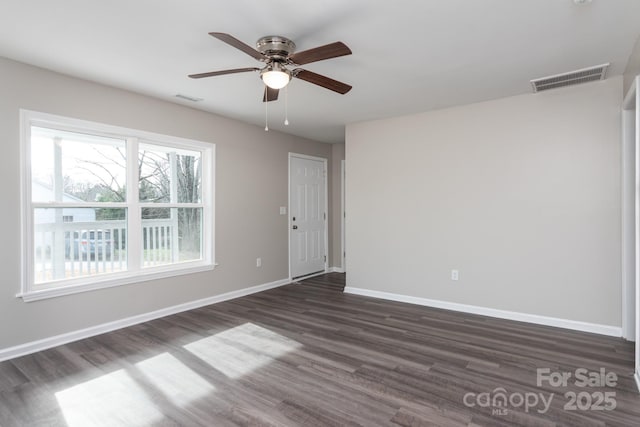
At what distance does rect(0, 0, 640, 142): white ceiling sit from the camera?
215 centimetres

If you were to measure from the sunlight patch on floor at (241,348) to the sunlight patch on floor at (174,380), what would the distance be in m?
0.19

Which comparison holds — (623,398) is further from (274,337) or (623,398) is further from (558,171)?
(274,337)

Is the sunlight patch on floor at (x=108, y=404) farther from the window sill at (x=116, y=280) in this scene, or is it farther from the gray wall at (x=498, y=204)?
the gray wall at (x=498, y=204)

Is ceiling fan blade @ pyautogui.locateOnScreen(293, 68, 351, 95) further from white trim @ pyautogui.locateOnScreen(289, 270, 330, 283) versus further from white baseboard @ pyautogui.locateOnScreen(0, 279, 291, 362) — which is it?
white trim @ pyautogui.locateOnScreen(289, 270, 330, 283)

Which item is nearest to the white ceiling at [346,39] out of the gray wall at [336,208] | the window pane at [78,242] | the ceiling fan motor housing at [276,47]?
the ceiling fan motor housing at [276,47]

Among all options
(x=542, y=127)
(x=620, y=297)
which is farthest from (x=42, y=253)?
(x=620, y=297)

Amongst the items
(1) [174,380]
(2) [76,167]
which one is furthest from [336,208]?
(1) [174,380]

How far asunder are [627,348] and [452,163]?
7.79 feet

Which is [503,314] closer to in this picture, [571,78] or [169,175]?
[571,78]

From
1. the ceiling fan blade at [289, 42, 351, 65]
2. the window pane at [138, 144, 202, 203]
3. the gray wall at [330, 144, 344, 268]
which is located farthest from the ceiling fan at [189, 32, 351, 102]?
the gray wall at [330, 144, 344, 268]

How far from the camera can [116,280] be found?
3.58m

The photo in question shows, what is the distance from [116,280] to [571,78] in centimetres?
482

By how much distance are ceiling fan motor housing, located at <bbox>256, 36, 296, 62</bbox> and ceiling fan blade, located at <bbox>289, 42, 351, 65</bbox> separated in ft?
0.50

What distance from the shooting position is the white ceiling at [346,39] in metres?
2.15
